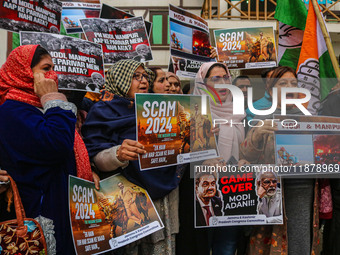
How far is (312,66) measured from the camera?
323 cm

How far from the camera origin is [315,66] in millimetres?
3232

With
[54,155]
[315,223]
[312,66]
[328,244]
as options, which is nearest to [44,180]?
[54,155]

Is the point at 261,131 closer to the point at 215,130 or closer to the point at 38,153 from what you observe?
the point at 215,130

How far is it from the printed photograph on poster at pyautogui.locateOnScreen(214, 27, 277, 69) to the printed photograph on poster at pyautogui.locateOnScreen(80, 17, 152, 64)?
3.61 feet

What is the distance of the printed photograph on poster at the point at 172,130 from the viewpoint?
7.40 feet

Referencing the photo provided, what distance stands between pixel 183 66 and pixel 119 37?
2.19ft

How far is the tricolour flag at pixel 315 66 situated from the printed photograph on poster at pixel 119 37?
1422mm

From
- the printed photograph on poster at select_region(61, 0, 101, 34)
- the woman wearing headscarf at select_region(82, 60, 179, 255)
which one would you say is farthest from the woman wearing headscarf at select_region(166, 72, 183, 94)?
the printed photograph on poster at select_region(61, 0, 101, 34)

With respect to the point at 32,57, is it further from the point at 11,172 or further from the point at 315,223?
the point at 315,223

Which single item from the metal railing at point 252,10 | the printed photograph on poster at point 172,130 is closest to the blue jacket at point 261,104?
the printed photograph on poster at point 172,130

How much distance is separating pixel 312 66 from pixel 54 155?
7.68ft

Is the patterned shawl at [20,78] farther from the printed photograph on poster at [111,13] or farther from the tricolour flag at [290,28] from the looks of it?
the tricolour flag at [290,28]

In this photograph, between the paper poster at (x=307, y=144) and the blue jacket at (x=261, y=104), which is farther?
the blue jacket at (x=261, y=104)

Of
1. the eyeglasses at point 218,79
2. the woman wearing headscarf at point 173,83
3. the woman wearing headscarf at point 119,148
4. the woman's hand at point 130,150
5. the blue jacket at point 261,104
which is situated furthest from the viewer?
the woman wearing headscarf at point 173,83
